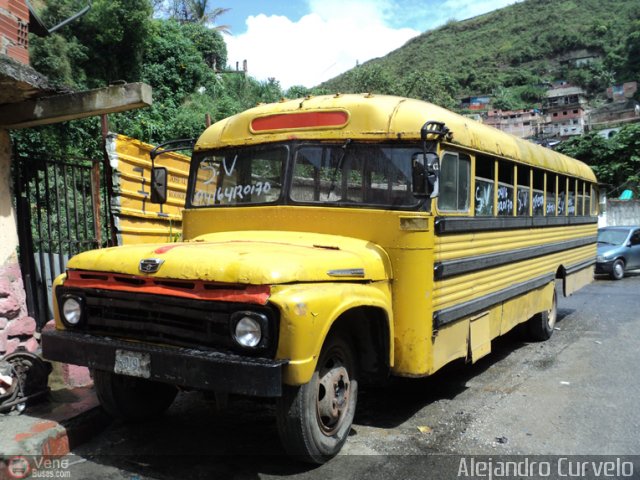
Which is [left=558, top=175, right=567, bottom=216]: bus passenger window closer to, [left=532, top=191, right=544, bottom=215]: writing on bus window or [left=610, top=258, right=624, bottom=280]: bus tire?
[left=532, top=191, right=544, bottom=215]: writing on bus window

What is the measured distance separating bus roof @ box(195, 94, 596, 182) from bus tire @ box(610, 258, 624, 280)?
1218 cm

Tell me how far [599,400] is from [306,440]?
3.15 metres

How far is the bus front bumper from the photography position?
3.01 m

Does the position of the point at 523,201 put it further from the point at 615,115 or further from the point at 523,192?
the point at 615,115

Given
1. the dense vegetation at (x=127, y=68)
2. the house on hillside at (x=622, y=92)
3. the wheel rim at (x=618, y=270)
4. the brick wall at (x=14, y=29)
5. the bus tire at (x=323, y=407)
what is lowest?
the wheel rim at (x=618, y=270)

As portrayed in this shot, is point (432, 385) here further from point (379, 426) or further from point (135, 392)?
point (135, 392)

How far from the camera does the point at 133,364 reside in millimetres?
3367

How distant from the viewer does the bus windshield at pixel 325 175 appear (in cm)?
429

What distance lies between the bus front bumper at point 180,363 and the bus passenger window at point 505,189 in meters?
3.52

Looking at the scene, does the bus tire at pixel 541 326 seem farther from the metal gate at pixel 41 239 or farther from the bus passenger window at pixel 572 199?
the metal gate at pixel 41 239

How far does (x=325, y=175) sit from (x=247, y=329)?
5.72 ft

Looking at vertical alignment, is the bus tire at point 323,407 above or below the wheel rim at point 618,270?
above

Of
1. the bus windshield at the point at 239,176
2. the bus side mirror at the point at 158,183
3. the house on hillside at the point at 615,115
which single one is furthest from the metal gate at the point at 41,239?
the house on hillside at the point at 615,115

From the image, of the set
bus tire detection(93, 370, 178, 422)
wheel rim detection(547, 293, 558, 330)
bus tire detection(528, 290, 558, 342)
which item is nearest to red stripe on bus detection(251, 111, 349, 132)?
bus tire detection(93, 370, 178, 422)
